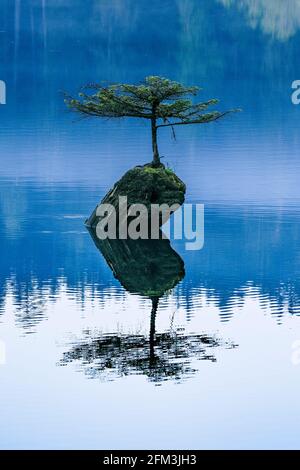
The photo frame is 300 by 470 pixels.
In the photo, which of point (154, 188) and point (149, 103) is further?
point (149, 103)

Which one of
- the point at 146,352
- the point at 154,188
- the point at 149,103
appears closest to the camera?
the point at 146,352

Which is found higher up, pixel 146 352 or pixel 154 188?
pixel 154 188

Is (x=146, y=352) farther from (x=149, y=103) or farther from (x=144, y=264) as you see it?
(x=149, y=103)

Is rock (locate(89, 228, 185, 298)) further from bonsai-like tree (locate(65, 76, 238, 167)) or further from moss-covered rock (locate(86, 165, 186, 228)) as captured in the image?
bonsai-like tree (locate(65, 76, 238, 167))

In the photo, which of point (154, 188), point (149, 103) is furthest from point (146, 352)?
point (149, 103)

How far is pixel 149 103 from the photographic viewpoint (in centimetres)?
4016

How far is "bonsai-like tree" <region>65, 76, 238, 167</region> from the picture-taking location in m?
39.3

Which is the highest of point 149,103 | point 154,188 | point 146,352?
point 149,103

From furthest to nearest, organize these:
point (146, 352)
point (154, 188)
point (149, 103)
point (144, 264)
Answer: point (149, 103)
point (154, 188)
point (144, 264)
point (146, 352)

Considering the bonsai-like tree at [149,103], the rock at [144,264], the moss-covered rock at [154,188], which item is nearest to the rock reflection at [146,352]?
the rock at [144,264]

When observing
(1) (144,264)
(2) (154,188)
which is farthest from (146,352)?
(2) (154,188)

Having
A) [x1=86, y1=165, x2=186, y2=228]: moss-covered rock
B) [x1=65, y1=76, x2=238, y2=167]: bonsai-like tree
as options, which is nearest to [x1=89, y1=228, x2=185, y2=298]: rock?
[x1=86, y1=165, x2=186, y2=228]: moss-covered rock

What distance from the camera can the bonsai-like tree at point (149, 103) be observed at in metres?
39.3

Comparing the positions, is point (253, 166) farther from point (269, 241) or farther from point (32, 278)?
point (32, 278)
